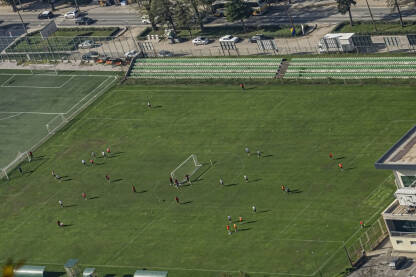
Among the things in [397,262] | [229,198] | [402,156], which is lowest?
[397,262]

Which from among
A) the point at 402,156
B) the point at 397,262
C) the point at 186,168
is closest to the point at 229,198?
the point at 186,168

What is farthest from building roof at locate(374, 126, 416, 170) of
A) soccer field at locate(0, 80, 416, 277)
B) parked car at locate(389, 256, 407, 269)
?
parked car at locate(389, 256, 407, 269)

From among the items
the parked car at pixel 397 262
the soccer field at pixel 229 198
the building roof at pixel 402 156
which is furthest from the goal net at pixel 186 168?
the parked car at pixel 397 262

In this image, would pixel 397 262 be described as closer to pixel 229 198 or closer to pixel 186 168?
pixel 229 198

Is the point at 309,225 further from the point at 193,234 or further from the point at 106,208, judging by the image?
the point at 106,208

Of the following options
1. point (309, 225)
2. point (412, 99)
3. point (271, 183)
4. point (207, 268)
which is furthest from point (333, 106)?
point (207, 268)

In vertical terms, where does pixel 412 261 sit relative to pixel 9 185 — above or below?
below
